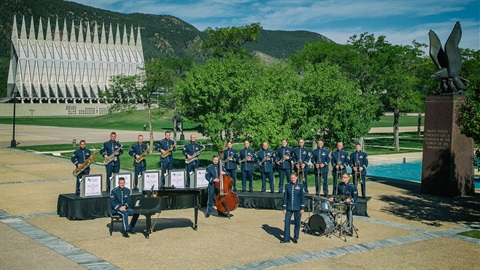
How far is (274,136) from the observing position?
2467cm

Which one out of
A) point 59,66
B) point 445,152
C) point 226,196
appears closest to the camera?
point 226,196

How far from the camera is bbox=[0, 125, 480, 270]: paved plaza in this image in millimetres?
11977

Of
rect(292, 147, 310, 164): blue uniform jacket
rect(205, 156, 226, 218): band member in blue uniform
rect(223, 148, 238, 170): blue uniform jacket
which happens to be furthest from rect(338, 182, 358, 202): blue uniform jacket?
rect(223, 148, 238, 170): blue uniform jacket

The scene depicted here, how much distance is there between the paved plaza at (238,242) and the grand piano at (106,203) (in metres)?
0.36

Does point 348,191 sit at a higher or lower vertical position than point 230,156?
lower

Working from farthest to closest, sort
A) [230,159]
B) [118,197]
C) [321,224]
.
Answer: [230,159]
[118,197]
[321,224]

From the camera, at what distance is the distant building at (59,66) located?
491 ft

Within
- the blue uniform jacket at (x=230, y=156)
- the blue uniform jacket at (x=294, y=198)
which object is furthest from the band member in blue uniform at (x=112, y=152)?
the blue uniform jacket at (x=294, y=198)

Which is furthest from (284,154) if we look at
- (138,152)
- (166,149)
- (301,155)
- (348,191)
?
(138,152)

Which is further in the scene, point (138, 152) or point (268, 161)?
point (138, 152)

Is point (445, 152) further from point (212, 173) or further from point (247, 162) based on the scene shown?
point (212, 173)

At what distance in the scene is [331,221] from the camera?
1470 centimetres

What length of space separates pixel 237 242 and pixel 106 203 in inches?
226

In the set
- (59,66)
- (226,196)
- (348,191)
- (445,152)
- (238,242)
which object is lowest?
(238,242)
